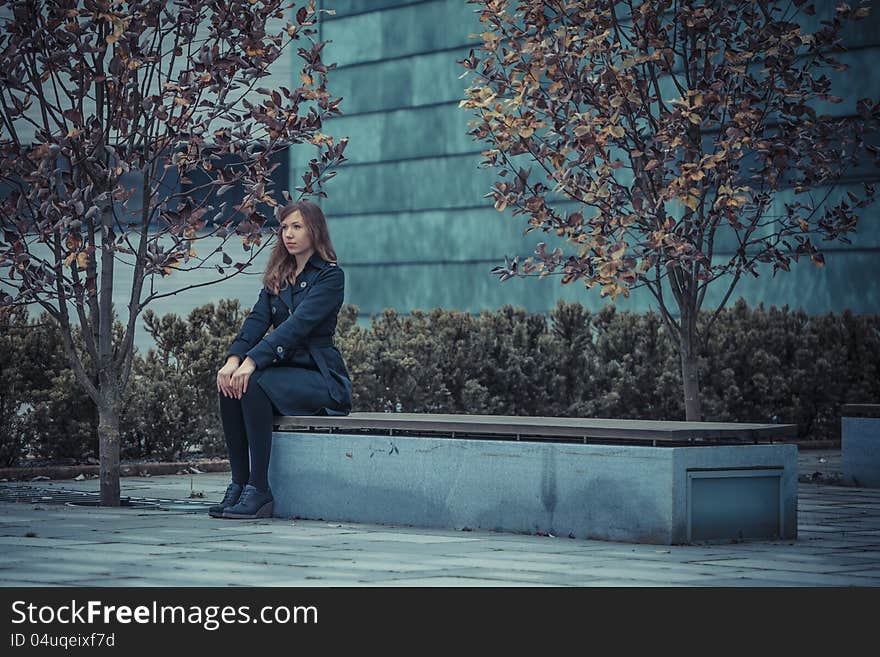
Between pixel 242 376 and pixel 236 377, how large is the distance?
0.12ft

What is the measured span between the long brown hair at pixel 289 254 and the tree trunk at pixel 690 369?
3775mm

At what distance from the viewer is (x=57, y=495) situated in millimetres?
11969

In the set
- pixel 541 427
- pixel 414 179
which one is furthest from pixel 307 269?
pixel 414 179

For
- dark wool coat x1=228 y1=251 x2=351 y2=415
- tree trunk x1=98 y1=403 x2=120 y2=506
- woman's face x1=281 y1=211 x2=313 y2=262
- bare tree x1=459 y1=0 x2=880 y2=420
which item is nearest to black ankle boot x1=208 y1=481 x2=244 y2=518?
dark wool coat x1=228 y1=251 x2=351 y2=415

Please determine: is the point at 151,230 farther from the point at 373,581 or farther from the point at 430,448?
the point at 373,581

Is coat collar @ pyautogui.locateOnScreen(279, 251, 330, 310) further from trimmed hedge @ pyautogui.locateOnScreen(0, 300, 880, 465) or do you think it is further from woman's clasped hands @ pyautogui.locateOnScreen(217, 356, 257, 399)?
trimmed hedge @ pyautogui.locateOnScreen(0, 300, 880, 465)

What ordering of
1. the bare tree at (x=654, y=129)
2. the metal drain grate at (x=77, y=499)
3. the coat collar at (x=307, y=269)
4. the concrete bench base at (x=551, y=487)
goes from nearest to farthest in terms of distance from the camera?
the concrete bench base at (x=551, y=487) < the coat collar at (x=307, y=269) < the metal drain grate at (x=77, y=499) < the bare tree at (x=654, y=129)

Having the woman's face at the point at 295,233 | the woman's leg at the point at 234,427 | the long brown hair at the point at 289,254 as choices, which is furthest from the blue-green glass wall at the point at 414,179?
the woman's leg at the point at 234,427

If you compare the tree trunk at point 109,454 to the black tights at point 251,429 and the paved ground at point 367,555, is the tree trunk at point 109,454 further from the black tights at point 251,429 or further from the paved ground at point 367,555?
the black tights at point 251,429

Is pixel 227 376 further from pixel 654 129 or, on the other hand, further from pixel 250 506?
pixel 654 129

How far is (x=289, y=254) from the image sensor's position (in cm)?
1070

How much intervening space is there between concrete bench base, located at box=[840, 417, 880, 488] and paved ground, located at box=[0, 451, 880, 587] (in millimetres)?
2208

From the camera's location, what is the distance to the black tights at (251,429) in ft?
33.7
